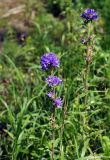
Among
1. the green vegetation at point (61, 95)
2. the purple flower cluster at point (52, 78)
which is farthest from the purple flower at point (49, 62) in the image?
the green vegetation at point (61, 95)

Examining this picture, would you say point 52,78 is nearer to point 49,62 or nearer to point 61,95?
point 49,62

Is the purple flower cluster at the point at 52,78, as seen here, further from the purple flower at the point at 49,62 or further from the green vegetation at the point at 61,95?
the green vegetation at the point at 61,95

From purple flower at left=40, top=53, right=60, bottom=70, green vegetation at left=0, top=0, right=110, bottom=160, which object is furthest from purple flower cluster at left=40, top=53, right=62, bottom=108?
green vegetation at left=0, top=0, right=110, bottom=160

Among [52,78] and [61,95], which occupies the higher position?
[61,95]

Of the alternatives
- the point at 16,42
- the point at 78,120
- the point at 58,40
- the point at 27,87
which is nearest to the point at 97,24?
the point at 58,40

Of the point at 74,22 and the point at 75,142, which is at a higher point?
the point at 74,22

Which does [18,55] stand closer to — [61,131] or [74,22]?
[74,22]

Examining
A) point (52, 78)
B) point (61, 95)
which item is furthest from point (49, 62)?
point (61, 95)

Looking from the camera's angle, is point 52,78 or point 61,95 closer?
point 52,78
